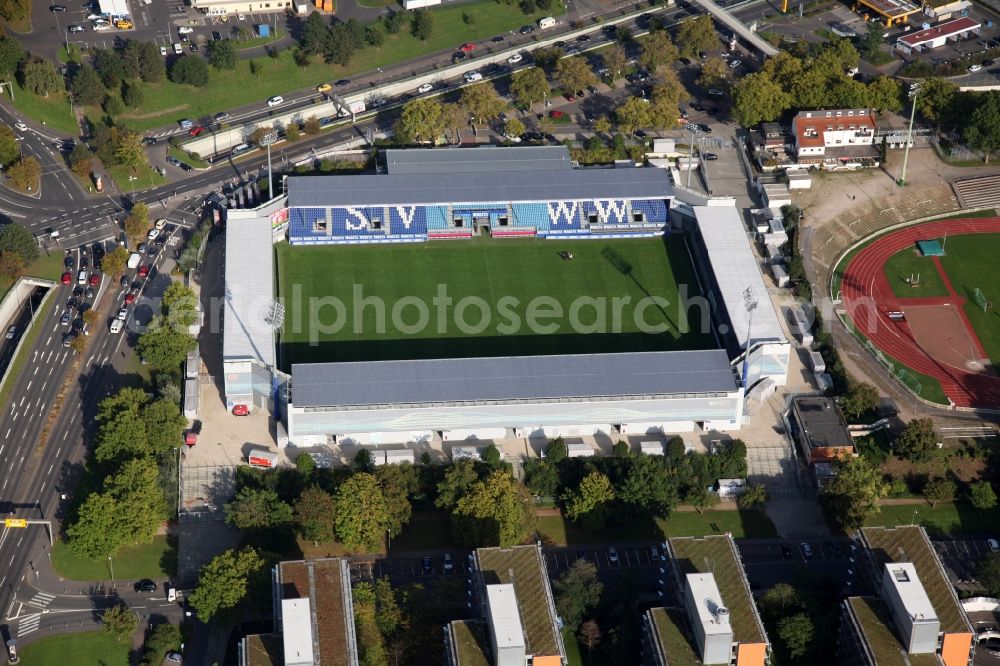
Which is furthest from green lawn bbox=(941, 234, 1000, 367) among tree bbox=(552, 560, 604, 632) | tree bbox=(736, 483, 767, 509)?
tree bbox=(552, 560, 604, 632)

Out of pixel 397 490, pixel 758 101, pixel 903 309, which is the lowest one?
pixel 397 490

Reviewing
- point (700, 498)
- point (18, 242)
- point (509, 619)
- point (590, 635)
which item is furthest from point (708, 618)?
point (18, 242)

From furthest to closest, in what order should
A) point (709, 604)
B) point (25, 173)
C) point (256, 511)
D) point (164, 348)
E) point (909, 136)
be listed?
point (909, 136)
point (25, 173)
point (164, 348)
point (256, 511)
point (709, 604)

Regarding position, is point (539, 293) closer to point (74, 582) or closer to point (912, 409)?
point (912, 409)

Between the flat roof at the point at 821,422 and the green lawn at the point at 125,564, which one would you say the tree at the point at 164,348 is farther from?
the flat roof at the point at 821,422

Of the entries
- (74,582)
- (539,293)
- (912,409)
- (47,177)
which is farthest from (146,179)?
(912,409)

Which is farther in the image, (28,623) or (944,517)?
(944,517)

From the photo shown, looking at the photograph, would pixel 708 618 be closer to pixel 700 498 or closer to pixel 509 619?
pixel 509 619
